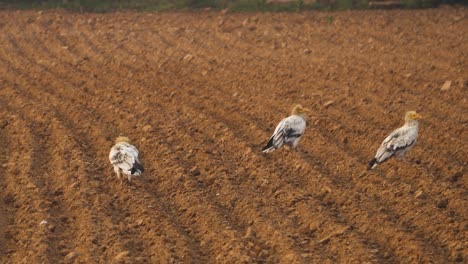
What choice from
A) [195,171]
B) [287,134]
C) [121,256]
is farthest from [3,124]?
[121,256]

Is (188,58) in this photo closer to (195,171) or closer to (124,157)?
(195,171)

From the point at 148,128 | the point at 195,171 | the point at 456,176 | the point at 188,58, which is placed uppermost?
the point at 456,176

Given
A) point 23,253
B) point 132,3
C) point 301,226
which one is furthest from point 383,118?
point 132,3

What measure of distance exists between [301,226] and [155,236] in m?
1.48

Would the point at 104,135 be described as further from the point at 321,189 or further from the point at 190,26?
the point at 190,26

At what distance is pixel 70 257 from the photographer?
31.9 feet

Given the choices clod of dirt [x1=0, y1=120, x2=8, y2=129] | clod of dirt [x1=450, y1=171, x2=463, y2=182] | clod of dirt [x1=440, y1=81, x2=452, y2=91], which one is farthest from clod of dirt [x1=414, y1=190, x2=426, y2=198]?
clod of dirt [x1=0, y1=120, x2=8, y2=129]

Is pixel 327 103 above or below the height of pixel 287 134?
below

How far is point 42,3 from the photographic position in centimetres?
2970

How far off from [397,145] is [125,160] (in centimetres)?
325

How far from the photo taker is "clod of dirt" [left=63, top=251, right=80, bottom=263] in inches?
382

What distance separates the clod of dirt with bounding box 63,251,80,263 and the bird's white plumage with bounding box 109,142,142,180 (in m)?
2.06

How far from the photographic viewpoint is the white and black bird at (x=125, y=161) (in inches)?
462

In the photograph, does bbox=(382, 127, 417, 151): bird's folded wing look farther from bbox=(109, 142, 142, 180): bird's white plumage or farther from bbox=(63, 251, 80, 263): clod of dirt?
bbox=(63, 251, 80, 263): clod of dirt
